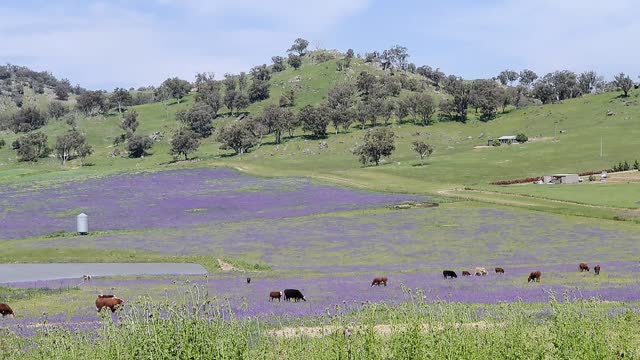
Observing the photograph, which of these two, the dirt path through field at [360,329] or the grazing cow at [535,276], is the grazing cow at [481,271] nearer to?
the grazing cow at [535,276]

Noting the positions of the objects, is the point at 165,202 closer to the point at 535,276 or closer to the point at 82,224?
the point at 82,224

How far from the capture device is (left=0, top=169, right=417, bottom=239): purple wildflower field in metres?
78.1

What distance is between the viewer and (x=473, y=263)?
4944 centimetres

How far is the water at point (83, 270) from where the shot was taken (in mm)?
45469

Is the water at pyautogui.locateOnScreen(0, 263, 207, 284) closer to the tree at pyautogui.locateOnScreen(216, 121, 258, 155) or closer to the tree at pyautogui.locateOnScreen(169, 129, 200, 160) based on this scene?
the tree at pyautogui.locateOnScreen(216, 121, 258, 155)

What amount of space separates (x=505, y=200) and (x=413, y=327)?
7785 cm

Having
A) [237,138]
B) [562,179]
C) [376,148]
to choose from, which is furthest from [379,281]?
[237,138]

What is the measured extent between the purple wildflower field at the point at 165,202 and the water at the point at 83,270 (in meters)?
19.9

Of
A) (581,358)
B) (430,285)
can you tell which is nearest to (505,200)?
(430,285)

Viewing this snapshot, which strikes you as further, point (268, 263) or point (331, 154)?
point (331, 154)

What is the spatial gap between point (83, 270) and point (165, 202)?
156ft

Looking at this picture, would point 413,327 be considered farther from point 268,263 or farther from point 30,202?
point 30,202

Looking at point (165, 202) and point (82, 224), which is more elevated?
point (82, 224)

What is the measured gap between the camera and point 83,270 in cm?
4866
